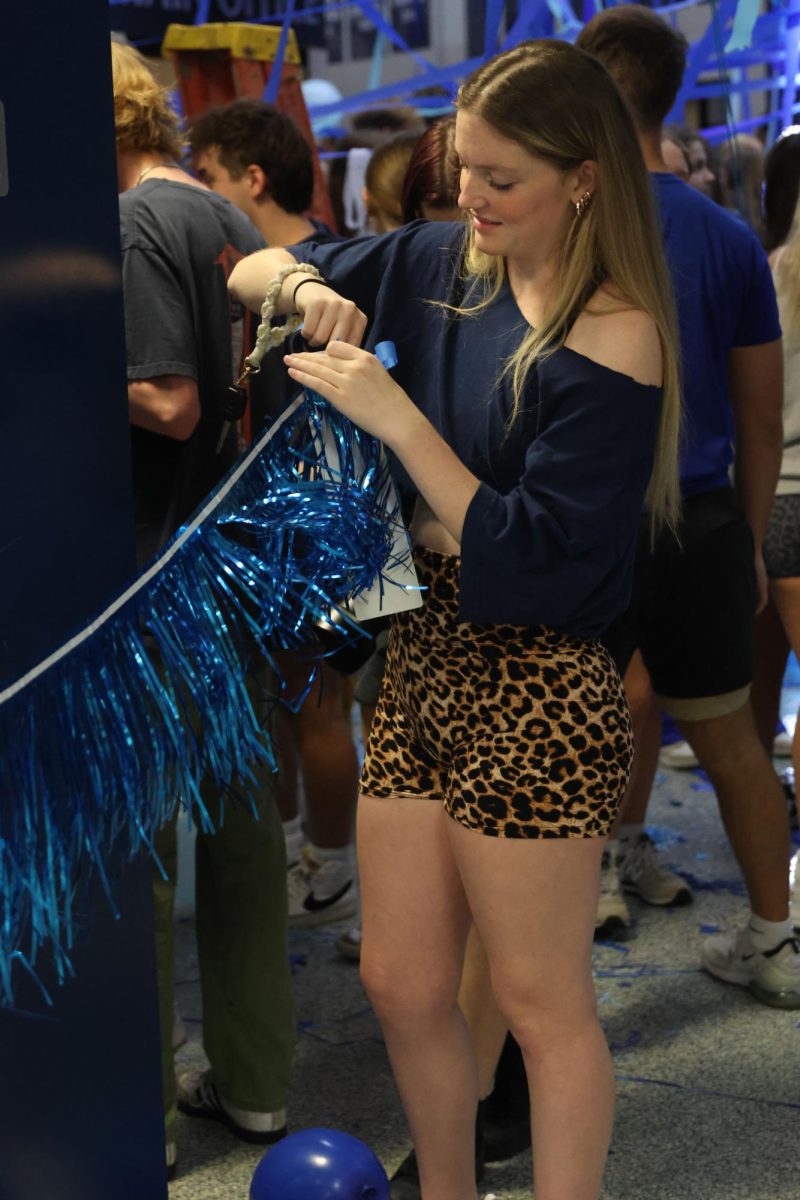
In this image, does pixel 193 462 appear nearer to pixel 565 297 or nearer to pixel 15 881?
pixel 565 297

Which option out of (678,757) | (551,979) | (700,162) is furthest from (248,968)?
(700,162)

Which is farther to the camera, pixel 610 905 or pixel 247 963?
pixel 610 905

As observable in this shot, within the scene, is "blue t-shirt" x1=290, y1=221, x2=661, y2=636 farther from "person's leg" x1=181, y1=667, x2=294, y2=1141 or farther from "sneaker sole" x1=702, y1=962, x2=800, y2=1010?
"sneaker sole" x1=702, y1=962, x2=800, y2=1010

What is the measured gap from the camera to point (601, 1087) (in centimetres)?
182

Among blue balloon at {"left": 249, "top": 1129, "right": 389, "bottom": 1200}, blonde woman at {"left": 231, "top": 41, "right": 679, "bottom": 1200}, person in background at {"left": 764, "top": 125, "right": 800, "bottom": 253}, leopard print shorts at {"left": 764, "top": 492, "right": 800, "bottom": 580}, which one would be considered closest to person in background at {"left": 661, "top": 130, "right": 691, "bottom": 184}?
person in background at {"left": 764, "top": 125, "right": 800, "bottom": 253}

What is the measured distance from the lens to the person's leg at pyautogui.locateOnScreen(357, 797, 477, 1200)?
72.8 inches

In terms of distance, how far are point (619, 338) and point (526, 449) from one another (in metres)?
0.16

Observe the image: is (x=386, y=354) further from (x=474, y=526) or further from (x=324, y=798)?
(x=324, y=798)

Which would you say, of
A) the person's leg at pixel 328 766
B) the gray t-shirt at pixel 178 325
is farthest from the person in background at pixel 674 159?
the gray t-shirt at pixel 178 325

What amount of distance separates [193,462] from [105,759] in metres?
0.87

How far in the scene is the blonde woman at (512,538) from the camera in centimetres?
166

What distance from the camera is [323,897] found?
3312 mm

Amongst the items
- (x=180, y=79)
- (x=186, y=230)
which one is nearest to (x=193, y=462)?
(x=186, y=230)

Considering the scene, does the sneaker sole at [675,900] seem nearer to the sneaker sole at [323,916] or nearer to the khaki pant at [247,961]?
the sneaker sole at [323,916]
